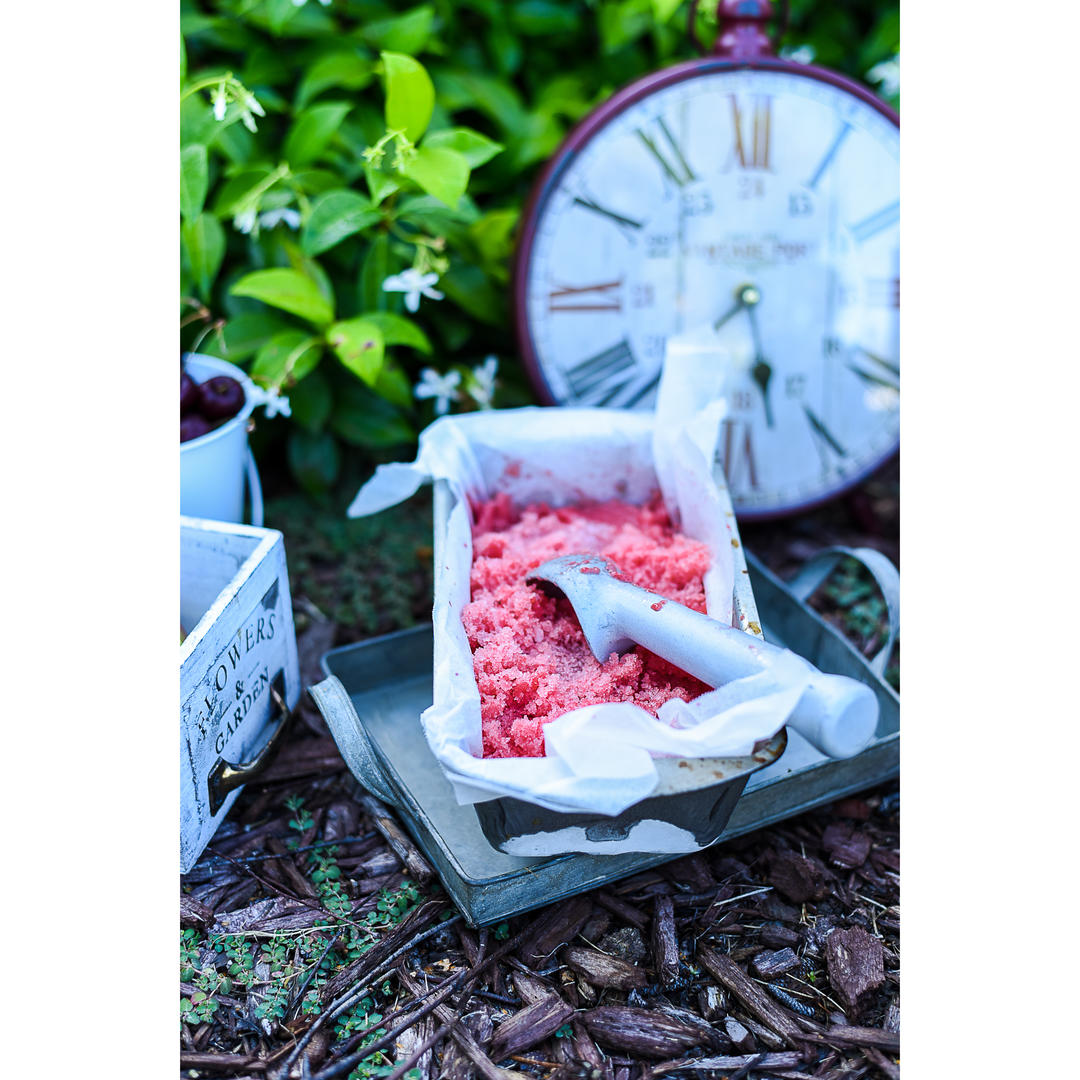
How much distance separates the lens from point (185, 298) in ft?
5.85

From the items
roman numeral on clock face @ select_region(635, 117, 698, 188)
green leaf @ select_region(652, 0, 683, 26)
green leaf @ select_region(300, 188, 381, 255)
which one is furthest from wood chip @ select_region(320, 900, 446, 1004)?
green leaf @ select_region(652, 0, 683, 26)

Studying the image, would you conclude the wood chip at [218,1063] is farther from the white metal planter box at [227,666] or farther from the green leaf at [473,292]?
the green leaf at [473,292]

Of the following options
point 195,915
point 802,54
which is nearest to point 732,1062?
point 195,915

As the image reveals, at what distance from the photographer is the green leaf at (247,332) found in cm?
178

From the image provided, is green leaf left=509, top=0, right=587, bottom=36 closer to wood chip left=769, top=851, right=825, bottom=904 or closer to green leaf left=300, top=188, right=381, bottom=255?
green leaf left=300, top=188, right=381, bottom=255

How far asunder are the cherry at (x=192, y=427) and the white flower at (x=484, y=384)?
0.51 meters

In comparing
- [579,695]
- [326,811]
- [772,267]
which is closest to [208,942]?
[326,811]

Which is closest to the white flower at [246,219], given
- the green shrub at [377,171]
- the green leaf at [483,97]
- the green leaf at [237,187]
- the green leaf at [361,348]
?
the green shrub at [377,171]

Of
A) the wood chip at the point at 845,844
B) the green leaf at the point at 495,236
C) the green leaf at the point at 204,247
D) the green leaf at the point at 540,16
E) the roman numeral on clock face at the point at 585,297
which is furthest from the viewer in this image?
the green leaf at the point at 540,16

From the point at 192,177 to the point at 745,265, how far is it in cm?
96

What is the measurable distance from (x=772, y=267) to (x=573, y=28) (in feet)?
2.46

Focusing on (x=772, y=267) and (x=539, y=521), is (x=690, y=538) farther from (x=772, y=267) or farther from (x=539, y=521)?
(x=772, y=267)

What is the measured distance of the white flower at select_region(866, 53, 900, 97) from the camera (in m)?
2.10

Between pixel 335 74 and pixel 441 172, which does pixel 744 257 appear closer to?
pixel 441 172
